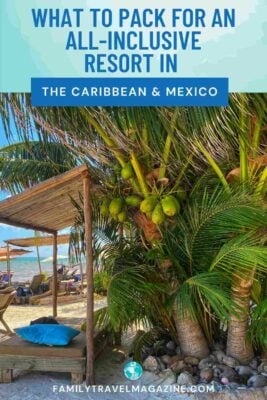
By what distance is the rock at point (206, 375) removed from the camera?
13.1 ft

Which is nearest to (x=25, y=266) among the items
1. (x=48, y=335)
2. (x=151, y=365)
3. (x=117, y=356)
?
(x=117, y=356)

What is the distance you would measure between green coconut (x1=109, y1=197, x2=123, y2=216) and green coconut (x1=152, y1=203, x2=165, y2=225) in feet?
1.50

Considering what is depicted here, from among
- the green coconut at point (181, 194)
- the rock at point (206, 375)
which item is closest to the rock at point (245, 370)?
the rock at point (206, 375)

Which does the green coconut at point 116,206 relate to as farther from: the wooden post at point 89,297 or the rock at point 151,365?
the rock at point 151,365

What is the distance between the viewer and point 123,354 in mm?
5148

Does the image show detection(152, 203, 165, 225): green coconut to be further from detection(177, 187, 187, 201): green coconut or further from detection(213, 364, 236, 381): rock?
detection(213, 364, 236, 381): rock

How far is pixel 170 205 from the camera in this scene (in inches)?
155

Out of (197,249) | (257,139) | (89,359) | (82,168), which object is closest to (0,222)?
(82,168)

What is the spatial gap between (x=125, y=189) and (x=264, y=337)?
6.56ft

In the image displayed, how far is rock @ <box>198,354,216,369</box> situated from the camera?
4191 mm

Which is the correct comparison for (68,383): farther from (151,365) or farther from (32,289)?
(32,289)

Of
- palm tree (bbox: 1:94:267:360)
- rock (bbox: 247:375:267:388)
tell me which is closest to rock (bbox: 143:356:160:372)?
rock (bbox: 247:375:267:388)

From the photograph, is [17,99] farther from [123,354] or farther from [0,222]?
[123,354]

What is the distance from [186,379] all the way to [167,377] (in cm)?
25
